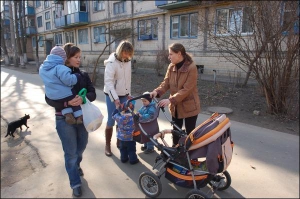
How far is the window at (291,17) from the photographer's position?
15.2 ft

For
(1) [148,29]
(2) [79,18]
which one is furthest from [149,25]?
(2) [79,18]

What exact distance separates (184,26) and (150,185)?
47.8 ft

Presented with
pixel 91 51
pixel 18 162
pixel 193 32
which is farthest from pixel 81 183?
pixel 91 51

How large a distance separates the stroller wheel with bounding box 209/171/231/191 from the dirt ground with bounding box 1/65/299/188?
7.67 feet

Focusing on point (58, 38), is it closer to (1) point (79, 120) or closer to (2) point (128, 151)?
(2) point (128, 151)

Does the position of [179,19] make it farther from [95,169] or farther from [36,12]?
[36,12]

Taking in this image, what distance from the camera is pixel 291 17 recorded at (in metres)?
4.65

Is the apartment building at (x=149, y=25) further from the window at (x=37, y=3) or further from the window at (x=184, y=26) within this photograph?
the window at (x=37, y=3)

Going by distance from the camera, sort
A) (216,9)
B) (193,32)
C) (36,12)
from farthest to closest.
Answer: (36,12)
(193,32)
(216,9)

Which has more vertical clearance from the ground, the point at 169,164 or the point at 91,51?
the point at 91,51

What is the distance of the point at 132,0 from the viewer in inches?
755

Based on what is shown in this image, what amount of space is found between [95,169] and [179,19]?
47.7 feet

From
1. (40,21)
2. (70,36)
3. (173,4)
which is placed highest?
(40,21)

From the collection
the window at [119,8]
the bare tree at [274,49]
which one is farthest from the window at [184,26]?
the bare tree at [274,49]
